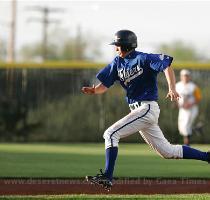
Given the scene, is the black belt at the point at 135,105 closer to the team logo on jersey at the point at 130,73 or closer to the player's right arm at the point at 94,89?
the team logo on jersey at the point at 130,73

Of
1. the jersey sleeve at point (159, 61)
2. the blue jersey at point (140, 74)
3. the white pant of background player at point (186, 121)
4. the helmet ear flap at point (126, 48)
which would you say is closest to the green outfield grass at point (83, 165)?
the white pant of background player at point (186, 121)

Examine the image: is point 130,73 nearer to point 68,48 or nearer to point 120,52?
point 120,52

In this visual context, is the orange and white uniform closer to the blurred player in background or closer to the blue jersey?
the blurred player in background

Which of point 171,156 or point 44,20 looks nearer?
point 171,156

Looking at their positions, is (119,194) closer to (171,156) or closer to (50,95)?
(171,156)

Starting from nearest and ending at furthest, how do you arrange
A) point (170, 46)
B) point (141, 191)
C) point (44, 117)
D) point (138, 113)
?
point (138, 113)
point (141, 191)
point (44, 117)
point (170, 46)

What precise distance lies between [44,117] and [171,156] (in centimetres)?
1435

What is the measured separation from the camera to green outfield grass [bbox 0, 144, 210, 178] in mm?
13055

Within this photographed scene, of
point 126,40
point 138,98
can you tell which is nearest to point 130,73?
point 138,98

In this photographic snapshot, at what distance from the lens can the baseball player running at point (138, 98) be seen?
9594 millimetres

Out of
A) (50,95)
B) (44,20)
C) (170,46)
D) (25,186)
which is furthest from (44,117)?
(170,46)

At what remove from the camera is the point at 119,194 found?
1014cm

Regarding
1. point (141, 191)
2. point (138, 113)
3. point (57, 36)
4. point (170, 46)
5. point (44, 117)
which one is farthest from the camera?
point (170, 46)

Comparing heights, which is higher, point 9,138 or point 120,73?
point 120,73
